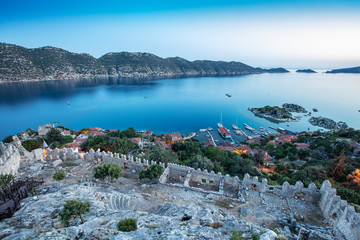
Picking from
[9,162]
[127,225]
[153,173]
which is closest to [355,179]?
[153,173]

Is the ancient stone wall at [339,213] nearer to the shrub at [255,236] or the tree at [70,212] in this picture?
the shrub at [255,236]

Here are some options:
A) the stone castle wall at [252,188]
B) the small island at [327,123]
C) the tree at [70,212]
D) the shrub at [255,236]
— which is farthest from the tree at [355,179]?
the small island at [327,123]

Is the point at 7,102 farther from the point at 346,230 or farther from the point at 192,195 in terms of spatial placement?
the point at 346,230

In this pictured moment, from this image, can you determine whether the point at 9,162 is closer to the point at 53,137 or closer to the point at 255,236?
the point at 255,236

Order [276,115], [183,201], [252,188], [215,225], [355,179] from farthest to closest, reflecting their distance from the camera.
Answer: [276,115] → [355,179] → [252,188] → [183,201] → [215,225]

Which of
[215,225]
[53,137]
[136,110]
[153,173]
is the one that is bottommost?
[136,110]

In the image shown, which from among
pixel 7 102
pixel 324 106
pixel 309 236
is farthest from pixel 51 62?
pixel 324 106

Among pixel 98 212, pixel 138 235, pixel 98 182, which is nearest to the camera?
pixel 138 235

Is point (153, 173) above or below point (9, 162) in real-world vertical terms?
below
